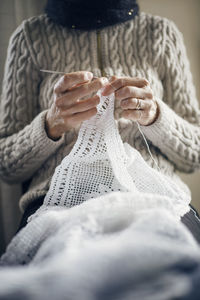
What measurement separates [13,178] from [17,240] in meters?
0.39

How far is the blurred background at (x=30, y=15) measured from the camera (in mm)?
998

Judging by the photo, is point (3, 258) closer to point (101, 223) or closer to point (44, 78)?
point (101, 223)

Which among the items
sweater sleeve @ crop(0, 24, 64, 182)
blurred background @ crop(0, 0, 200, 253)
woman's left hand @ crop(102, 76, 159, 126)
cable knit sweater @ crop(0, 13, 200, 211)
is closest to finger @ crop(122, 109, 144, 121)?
woman's left hand @ crop(102, 76, 159, 126)

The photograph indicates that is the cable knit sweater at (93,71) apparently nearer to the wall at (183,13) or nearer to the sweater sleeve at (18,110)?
the sweater sleeve at (18,110)

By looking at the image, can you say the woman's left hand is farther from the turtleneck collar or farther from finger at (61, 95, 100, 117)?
the turtleneck collar

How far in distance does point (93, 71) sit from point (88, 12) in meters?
0.15

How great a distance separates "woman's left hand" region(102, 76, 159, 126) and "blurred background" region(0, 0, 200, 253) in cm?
55

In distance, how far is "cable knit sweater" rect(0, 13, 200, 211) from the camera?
75 cm

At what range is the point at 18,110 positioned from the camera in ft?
2.64

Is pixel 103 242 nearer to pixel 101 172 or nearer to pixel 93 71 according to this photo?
pixel 101 172

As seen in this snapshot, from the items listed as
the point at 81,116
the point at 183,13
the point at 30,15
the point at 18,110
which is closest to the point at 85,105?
the point at 81,116

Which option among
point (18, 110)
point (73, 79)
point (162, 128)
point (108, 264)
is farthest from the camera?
point (18, 110)

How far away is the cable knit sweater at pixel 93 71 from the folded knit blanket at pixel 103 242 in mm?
172

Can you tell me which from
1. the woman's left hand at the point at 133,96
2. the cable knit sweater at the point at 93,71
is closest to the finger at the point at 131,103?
the woman's left hand at the point at 133,96
